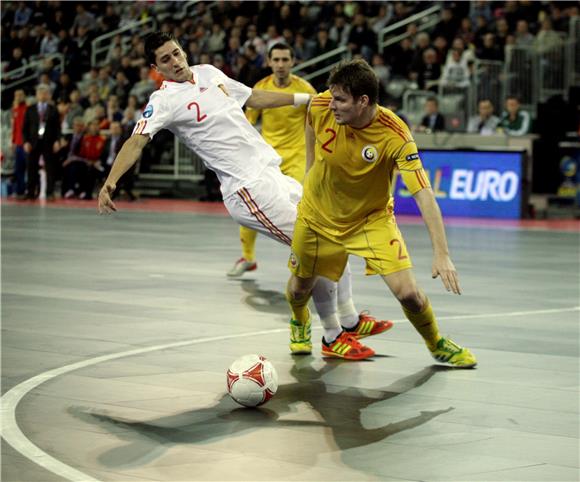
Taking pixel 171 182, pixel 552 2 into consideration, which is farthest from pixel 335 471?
pixel 171 182

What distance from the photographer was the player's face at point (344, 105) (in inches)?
285

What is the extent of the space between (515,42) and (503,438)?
2031cm

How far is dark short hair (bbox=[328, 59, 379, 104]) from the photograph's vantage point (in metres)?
7.19

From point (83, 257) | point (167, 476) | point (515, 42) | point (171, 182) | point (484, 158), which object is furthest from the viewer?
point (171, 182)

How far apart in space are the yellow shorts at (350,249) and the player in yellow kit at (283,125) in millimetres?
4868

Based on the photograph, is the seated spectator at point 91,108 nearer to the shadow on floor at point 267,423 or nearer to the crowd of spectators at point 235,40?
the crowd of spectators at point 235,40

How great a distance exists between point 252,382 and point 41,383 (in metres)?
1.43

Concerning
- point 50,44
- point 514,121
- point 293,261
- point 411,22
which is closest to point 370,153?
point 293,261

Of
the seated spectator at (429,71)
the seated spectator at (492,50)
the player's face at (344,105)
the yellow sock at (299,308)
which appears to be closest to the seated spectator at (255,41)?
the seated spectator at (429,71)

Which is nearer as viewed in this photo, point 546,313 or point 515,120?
point 546,313

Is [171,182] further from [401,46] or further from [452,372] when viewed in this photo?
[452,372]

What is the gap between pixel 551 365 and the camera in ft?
26.6

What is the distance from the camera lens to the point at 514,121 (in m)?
23.5

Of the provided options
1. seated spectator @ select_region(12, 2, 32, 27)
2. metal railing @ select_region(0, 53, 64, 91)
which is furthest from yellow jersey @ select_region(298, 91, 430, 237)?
seated spectator @ select_region(12, 2, 32, 27)
